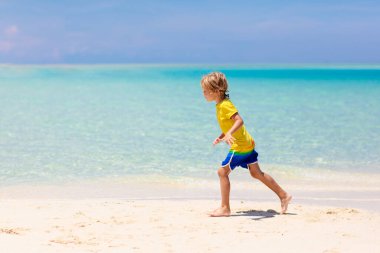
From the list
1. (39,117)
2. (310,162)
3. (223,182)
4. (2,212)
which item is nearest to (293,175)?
(310,162)

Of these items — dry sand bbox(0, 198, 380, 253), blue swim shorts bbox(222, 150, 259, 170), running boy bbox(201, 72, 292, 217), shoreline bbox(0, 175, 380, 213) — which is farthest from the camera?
shoreline bbox(0, 175, 380, 213)

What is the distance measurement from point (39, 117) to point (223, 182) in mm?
11994

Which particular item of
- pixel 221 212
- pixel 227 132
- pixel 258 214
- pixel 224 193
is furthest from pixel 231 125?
pixel 258 214

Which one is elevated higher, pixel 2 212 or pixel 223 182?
pixel 223 182

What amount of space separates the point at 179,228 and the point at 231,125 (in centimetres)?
111

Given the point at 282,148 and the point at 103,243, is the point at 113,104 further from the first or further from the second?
the point at 103,243

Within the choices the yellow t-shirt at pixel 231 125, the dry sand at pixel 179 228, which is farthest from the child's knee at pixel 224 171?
the dry sand at pixel 179 228

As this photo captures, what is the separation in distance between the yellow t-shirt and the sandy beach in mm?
712

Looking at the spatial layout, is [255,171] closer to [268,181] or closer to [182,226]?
[268,181]

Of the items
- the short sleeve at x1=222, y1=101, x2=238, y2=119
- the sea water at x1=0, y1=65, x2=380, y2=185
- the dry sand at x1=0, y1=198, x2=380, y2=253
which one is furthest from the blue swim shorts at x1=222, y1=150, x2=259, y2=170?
the sea water at x1=0, y1=65, x2=380, y2=185

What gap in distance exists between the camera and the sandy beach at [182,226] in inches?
172

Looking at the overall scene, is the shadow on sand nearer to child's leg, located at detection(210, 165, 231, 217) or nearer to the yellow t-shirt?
child's leg, located at detection(210, 165, 231, 217)

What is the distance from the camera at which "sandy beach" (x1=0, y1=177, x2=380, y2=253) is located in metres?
4.37

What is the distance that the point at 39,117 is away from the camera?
651 inches
